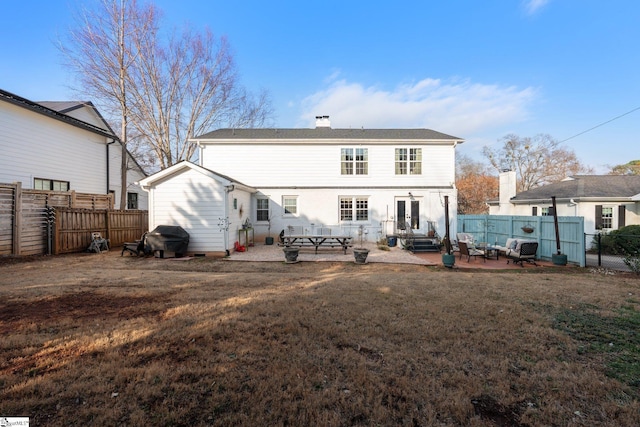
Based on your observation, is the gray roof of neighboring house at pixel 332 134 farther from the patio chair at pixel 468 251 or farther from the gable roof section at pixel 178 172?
the patio chair at pixel 468 251

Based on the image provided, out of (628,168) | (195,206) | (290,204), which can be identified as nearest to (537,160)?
(628,168)

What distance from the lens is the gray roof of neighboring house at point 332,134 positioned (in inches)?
636

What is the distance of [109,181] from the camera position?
56.6ft

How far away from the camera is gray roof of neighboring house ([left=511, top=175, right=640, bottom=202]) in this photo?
1611cm

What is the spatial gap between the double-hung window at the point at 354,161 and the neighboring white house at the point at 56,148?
13598 mm

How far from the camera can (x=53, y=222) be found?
10578mm

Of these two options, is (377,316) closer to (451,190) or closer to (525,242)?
(525,242)

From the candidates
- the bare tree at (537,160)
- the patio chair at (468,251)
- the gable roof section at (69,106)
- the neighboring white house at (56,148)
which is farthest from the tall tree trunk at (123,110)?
the bare tree at (537,160)

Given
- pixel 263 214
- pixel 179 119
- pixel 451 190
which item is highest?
pixel 179 119

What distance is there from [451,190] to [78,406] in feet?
54.8

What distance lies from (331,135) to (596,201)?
1531cm

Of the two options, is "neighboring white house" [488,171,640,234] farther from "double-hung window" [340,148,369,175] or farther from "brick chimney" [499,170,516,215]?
"double-hung window" [340,148,369,175]

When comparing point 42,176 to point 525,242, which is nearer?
point 525,242

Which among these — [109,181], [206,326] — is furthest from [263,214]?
[206,326]
